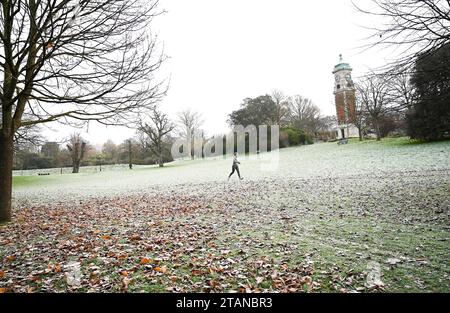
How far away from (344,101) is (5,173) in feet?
146

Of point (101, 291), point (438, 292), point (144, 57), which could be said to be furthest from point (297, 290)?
point (144, 57)

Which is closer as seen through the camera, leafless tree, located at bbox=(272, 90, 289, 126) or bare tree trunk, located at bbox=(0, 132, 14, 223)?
bare tree trunk, located at bbox=(0, 132, 14, 223)

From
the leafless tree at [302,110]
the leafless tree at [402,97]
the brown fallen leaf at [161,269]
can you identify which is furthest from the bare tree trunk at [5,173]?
the leafless tree at [302,110]

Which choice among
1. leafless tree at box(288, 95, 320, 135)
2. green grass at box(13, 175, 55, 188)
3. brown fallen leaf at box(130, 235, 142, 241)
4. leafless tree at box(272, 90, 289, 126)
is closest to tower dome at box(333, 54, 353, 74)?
leafless tree at box(272, 90, 289, 126)

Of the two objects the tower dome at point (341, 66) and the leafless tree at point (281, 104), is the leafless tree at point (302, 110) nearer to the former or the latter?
the leafless tree at point (281, 104)

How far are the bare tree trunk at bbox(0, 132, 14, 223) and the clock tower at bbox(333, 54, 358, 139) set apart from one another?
130ft

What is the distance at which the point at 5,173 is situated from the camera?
780cm

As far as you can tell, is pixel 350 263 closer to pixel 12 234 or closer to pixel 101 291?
pixel 101 291

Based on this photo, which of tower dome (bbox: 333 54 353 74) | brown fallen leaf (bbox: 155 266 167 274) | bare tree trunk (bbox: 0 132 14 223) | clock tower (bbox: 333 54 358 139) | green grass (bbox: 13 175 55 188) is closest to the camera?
brown fallen leaf (bbox: 155 266 167 274)

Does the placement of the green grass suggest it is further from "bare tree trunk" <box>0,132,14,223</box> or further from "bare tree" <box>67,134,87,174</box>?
"bare tree trunk" <box>0,132,14,223</box>

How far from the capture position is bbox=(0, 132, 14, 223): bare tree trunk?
305 inches

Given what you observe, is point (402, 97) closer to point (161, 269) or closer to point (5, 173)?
point (161, 269)

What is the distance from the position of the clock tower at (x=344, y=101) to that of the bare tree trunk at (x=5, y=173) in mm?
39490
